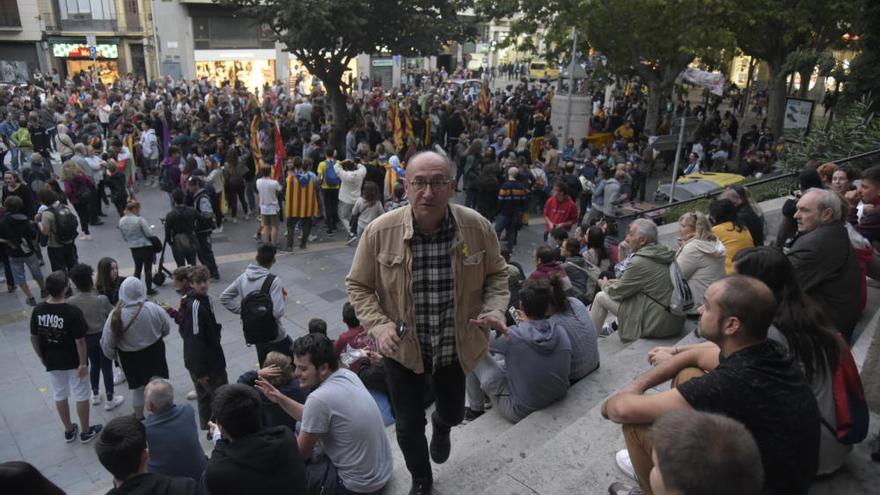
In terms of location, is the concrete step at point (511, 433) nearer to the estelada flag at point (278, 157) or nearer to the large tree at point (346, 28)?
the estelada flag at point (278, 157)

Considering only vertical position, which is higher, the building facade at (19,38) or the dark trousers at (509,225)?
the building facade at (19,38)

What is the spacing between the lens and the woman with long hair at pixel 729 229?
21.1 ft

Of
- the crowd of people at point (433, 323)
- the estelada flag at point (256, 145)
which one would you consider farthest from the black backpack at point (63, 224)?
the estelada flag at point (256, 145)

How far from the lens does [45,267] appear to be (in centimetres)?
1038

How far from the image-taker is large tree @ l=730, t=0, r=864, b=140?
15.2m

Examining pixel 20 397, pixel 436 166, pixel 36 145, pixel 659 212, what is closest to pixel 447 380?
pixel 436 166

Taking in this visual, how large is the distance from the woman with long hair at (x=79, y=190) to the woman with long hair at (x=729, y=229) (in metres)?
10.8

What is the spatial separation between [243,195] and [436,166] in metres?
11.0

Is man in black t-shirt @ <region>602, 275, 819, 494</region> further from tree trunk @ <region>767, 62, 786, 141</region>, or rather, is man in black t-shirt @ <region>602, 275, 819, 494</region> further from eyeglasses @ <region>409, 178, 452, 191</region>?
tree trunk @ <region>767, 62, 786, 141</region>

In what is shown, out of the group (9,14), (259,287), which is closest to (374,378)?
(259,287)

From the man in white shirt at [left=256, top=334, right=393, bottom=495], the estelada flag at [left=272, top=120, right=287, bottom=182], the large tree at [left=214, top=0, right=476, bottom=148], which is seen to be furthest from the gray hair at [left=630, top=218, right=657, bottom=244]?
the large tree at [left=214, top=0, right=476, bottom=148]

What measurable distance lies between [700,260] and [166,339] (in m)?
6.56

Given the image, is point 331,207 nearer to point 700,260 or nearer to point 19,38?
point 700,260

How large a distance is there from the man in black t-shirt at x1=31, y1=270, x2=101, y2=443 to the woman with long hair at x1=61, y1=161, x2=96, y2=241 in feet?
21.5
